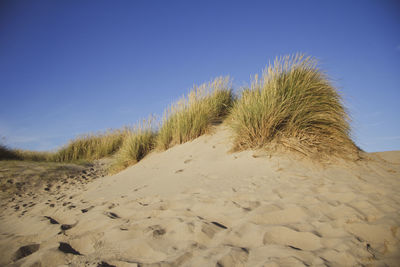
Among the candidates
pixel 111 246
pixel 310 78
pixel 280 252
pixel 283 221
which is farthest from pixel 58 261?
pixel 310 78

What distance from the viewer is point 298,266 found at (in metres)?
1.20

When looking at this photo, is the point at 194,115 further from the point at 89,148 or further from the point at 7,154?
the point at 7,154

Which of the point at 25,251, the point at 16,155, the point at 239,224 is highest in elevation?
the point at 16,155

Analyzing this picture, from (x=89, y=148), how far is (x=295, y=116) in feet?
28.7

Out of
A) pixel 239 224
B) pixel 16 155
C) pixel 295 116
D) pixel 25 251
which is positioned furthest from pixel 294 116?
pixel 16 155

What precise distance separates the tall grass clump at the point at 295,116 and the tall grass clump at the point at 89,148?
23.6 feet

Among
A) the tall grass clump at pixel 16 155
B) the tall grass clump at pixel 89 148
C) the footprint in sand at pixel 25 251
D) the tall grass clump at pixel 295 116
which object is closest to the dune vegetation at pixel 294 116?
the tall grass clump at pixel 295 116

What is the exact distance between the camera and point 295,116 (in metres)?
3.58

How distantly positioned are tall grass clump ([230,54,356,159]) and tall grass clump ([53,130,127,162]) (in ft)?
23.6

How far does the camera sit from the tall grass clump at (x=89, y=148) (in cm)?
929

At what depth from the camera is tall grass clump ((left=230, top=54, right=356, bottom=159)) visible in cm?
348

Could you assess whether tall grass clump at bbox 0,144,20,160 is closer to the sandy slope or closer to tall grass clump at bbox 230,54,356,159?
the sandy slope

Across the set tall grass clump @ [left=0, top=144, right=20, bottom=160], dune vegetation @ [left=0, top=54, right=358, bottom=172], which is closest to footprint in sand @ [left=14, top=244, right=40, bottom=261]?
dune vegetation @ [left=0, top=54, right=358, bottom=172]

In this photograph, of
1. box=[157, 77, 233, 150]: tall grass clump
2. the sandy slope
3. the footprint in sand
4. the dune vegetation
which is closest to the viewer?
the sandy slope
